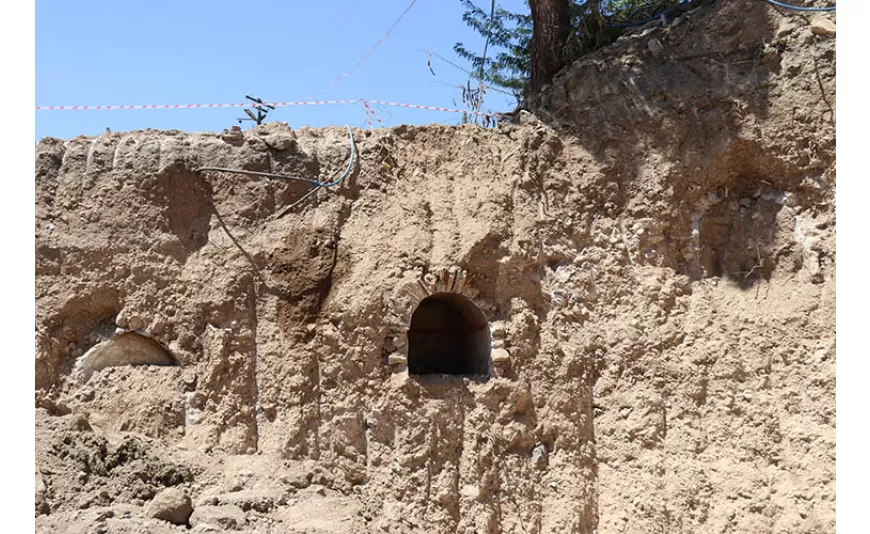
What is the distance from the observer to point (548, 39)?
751cm

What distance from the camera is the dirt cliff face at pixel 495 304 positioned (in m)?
6.05

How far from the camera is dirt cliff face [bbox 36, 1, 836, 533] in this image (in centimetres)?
605

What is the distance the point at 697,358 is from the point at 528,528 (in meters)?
1.84

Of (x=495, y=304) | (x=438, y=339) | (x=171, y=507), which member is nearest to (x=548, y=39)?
(x=495, y=304)

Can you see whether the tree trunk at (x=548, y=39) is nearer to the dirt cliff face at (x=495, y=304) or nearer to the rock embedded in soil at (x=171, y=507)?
the dirt cliff face at (x=495, y=304)

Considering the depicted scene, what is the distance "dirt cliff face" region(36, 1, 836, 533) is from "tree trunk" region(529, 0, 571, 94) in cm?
39

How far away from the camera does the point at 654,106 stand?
22.6 feet

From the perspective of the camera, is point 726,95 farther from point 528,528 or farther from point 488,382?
point 528,528

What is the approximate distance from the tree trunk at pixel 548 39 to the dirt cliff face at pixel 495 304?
39cm

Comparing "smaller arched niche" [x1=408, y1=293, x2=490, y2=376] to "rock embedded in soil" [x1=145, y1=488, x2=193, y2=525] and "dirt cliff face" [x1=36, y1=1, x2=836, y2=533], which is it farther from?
"rock embedded in soil" [x1=145, y1=488, x2=193, y2=525]

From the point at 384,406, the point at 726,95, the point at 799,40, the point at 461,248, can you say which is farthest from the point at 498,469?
the point at 799,40

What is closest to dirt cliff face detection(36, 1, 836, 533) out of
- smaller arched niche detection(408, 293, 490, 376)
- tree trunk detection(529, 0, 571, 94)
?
smaller arched niche detection(408, 293, 490, 376)

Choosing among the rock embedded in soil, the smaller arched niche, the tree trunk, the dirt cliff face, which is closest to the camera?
the rock embedded in soil

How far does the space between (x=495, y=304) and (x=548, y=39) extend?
8.37ft
